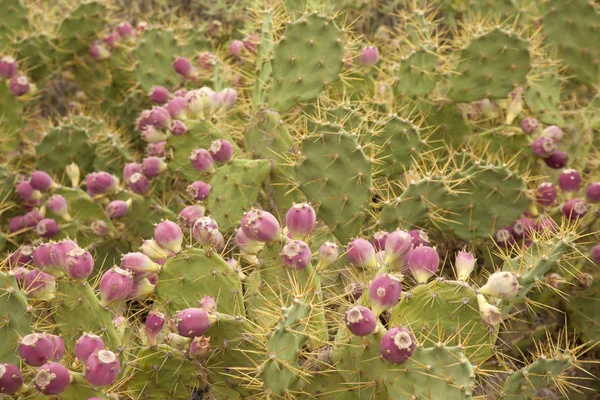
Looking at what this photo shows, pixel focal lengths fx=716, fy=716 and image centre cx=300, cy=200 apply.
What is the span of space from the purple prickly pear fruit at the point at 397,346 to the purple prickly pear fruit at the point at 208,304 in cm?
47

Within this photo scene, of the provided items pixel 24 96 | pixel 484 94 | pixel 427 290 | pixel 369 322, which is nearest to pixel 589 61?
pixel 484 94

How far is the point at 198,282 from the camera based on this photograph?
6.31ft

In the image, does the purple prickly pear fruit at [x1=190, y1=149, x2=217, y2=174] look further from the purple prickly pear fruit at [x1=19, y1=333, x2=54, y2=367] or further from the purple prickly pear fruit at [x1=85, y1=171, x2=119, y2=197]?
the purple prickly pear fruit at [x1=19, y1=333, x2=54, y2=367]

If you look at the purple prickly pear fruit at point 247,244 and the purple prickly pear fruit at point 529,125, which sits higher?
the purple prickly pear fruit at point 247,244

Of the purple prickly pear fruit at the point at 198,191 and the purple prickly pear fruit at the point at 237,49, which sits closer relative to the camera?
the purple prickly pear fruit at the point at 198,191

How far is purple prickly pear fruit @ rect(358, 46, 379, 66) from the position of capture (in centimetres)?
309

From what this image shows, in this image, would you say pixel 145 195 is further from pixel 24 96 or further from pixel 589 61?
pixel 589 61

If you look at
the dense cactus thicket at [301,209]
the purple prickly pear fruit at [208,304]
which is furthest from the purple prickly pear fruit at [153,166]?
the purple prickly pear fruit at [208,304]

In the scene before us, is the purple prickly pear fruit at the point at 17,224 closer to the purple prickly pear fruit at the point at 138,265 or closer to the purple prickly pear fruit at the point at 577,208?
the purple prickly pear fruit at the point at 138,265

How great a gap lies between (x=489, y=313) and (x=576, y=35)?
222 cm

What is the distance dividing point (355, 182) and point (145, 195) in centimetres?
95

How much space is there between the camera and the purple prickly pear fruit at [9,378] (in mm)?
1668

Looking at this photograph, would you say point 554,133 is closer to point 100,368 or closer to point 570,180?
point 570,180

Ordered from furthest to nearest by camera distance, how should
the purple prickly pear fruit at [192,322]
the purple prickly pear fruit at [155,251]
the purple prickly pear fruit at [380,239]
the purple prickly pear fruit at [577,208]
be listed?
the purple prickly pear fruit at [577,208] < the purple prickly pear fruit at [380,239] < the purple prickly pear fruit at [155,251] < the purple prickly pear fruit at [192,322]
